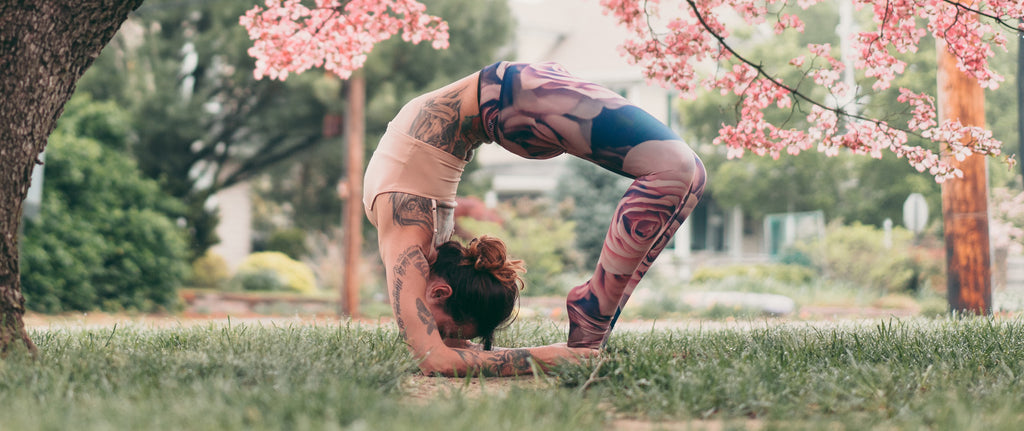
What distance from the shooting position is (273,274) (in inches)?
565

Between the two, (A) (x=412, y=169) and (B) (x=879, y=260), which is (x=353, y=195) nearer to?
(A) (x=412, y=169)

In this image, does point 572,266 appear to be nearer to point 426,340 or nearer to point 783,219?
point 783,219

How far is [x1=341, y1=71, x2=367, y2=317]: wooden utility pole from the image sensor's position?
1119cm

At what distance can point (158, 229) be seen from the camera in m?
10.6

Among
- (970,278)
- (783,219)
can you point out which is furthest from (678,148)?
(783,219)

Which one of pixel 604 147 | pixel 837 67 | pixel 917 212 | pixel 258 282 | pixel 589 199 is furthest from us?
pixel 589 199

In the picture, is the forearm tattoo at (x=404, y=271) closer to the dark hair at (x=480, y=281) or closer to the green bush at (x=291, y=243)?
the dark hair at (x=480, y=281)

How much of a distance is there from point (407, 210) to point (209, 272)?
1227 centimetres

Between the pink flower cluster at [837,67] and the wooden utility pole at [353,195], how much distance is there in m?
7.28

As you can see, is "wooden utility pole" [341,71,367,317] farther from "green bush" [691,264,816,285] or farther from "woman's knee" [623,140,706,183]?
"woman's knee" [623,140,706,183]

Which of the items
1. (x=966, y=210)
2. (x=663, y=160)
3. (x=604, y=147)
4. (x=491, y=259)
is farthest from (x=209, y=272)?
(x=663, y=160)

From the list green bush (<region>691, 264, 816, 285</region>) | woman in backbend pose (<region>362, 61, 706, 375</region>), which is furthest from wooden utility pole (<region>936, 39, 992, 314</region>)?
green bush (<region>691, 264, 816, 285</region>)

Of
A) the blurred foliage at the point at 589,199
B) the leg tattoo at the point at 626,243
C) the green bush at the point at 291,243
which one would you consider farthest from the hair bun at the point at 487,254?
the green bush at the point at 291,243

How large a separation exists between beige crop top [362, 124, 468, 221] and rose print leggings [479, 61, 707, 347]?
0.24 meters
